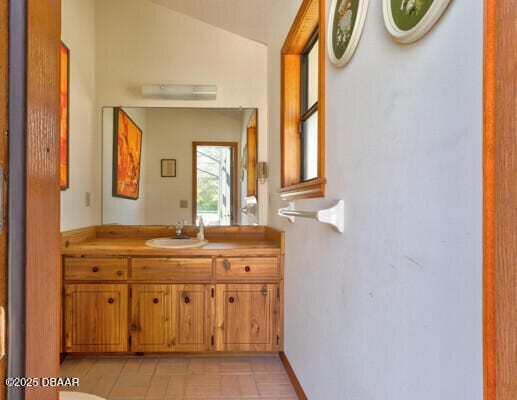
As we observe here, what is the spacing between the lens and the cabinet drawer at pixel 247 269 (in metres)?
2.43

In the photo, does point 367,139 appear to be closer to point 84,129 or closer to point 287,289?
point 287,289

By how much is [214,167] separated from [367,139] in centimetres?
209

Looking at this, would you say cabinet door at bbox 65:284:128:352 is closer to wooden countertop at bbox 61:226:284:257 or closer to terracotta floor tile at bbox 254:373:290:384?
wooden countertop at bbox 61:226:284:257

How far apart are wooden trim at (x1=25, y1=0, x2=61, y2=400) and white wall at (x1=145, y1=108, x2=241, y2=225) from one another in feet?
8.18

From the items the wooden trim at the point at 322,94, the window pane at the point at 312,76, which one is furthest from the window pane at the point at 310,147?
the wooden trim at the point at 322,94

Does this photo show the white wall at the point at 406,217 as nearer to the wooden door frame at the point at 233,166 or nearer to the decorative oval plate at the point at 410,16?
the decorative oval plate at the point at 410,16

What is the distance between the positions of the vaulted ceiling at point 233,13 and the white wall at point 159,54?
73mm

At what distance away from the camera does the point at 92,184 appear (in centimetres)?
293

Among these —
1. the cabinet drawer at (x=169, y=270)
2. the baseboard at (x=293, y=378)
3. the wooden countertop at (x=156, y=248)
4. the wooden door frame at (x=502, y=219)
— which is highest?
the wooden door frame at (x=502, y=219)

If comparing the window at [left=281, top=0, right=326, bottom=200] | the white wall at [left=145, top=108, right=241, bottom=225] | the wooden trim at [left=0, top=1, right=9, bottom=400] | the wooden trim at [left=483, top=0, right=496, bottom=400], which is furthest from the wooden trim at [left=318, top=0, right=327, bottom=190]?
the white wall at [left=145, top=108, right=241, bottom=225]

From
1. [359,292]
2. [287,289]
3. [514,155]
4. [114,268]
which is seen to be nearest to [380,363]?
[359,292]

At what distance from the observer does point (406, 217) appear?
873 mm

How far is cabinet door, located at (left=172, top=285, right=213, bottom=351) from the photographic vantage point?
2422 mm

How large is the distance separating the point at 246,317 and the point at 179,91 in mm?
1921
